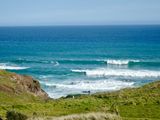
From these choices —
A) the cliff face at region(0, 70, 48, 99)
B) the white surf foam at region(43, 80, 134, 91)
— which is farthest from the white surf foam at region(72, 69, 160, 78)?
the cliff face at region(0, 70, 48, 99)

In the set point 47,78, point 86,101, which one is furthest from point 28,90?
point 47,78

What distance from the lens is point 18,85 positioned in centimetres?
4200

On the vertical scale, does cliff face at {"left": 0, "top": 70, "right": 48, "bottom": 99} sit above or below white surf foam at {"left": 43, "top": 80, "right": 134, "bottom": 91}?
above

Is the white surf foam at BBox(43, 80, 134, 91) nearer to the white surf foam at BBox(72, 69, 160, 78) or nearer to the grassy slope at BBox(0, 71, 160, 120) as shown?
the white surf foam at BBox(72, 69, 160, 78)

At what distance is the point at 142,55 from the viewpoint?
113m

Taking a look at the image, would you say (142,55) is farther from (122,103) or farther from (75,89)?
(122,103)

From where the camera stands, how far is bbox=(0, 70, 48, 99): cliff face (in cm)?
3934

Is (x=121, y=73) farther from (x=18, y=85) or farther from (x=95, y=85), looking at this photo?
(x=18, y=85)

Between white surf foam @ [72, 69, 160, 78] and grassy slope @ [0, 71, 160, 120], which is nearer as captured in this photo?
grassy slope @ [0, 71, 160, 120]

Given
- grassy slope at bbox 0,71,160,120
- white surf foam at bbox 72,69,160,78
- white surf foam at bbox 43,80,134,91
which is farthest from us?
white surf foam at bbox 72,69,160,78

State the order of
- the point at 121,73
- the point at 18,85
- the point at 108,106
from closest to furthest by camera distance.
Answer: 1. the point at 108,106
2. the point at 18,85
3. the point at 121,73

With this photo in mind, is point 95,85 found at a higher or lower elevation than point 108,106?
lower

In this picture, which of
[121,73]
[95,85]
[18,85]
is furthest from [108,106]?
[121,73]

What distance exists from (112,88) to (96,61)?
1540 inches
